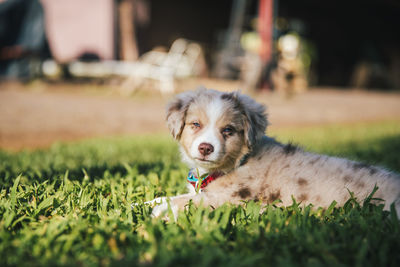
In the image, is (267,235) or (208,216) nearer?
(267,235)

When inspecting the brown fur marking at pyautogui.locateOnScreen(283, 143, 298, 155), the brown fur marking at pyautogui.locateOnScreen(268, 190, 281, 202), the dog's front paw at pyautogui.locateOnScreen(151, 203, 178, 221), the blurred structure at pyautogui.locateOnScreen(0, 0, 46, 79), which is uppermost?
the blurred structure at pyautogui.locateOnScreen(0, 0, 46, 79)

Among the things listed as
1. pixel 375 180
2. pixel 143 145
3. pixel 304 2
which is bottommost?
pixel 143 145

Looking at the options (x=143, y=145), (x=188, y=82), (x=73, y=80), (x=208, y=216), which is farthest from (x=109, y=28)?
(x=208, y=216)

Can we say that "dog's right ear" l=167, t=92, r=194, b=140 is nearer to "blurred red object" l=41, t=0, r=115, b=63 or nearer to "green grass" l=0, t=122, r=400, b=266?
"green grass" l=0, t=122, r=400, b=266

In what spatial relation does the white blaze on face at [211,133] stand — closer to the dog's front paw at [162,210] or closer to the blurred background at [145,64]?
the dog's front paw at [162,210]

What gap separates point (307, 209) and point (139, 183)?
5.53 feet

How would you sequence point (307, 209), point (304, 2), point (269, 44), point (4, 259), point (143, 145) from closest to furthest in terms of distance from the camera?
1. point (4, 259)
2. point (307, 209)
3. point (143, 145)
4. point (269, 44)
5. point (304, 2)

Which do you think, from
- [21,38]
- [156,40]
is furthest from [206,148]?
[156,40]

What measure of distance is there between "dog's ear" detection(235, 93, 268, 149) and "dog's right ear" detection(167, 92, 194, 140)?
1.54 feet

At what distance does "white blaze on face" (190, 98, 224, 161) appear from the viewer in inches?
110

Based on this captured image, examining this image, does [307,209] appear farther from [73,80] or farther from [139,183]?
[73,80]

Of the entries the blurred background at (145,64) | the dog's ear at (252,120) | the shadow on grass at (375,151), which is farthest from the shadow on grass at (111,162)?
the blurred background at (145,64)

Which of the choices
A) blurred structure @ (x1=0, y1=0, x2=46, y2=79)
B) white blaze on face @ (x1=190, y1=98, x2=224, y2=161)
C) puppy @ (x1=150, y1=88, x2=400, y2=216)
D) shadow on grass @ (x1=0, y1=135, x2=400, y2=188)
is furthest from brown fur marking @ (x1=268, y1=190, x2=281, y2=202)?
blurred structure @ (x1=0, y1=0, x2=46, y2=79)

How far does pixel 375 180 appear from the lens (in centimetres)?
265
